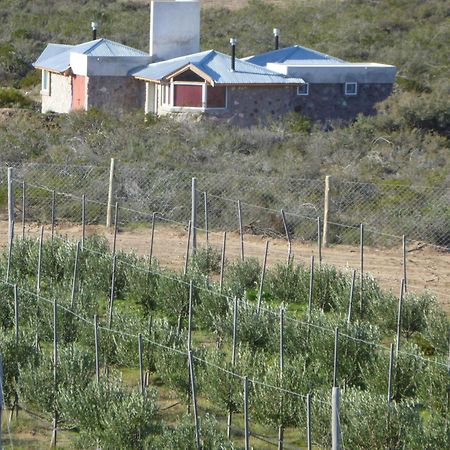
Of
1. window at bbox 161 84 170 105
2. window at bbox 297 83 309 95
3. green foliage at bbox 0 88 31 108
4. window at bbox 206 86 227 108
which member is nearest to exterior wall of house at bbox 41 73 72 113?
green foliage at bbox 0 88 31 108

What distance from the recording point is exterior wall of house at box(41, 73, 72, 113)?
29.8 meters

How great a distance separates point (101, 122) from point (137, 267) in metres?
A: 11.8

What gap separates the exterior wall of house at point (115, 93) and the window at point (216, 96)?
2.25 m

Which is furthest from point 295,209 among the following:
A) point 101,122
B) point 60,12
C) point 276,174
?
point 60,12

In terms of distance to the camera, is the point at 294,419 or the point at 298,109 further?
the point at 298,109

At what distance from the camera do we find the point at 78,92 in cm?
2923

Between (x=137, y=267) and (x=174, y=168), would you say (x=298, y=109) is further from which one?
(x=137, y=267)

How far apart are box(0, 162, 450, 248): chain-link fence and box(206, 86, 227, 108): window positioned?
7408 mm

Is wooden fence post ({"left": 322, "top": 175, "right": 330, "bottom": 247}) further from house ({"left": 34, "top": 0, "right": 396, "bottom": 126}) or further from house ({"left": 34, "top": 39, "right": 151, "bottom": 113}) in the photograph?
house ({"left": 34, "top": 39, "right": 151, "bottom": 113})

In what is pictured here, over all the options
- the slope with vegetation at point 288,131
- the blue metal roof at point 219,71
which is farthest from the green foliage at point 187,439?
the blue metal roof at point 219,71

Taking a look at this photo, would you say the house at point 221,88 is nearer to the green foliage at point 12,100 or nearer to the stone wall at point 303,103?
the stone wall at point 303,103

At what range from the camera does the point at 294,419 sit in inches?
379

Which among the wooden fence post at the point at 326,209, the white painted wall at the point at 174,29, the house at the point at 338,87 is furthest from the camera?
the white painted wall at the point at 174,29

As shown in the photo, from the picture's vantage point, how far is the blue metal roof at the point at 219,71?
89.6 ft
